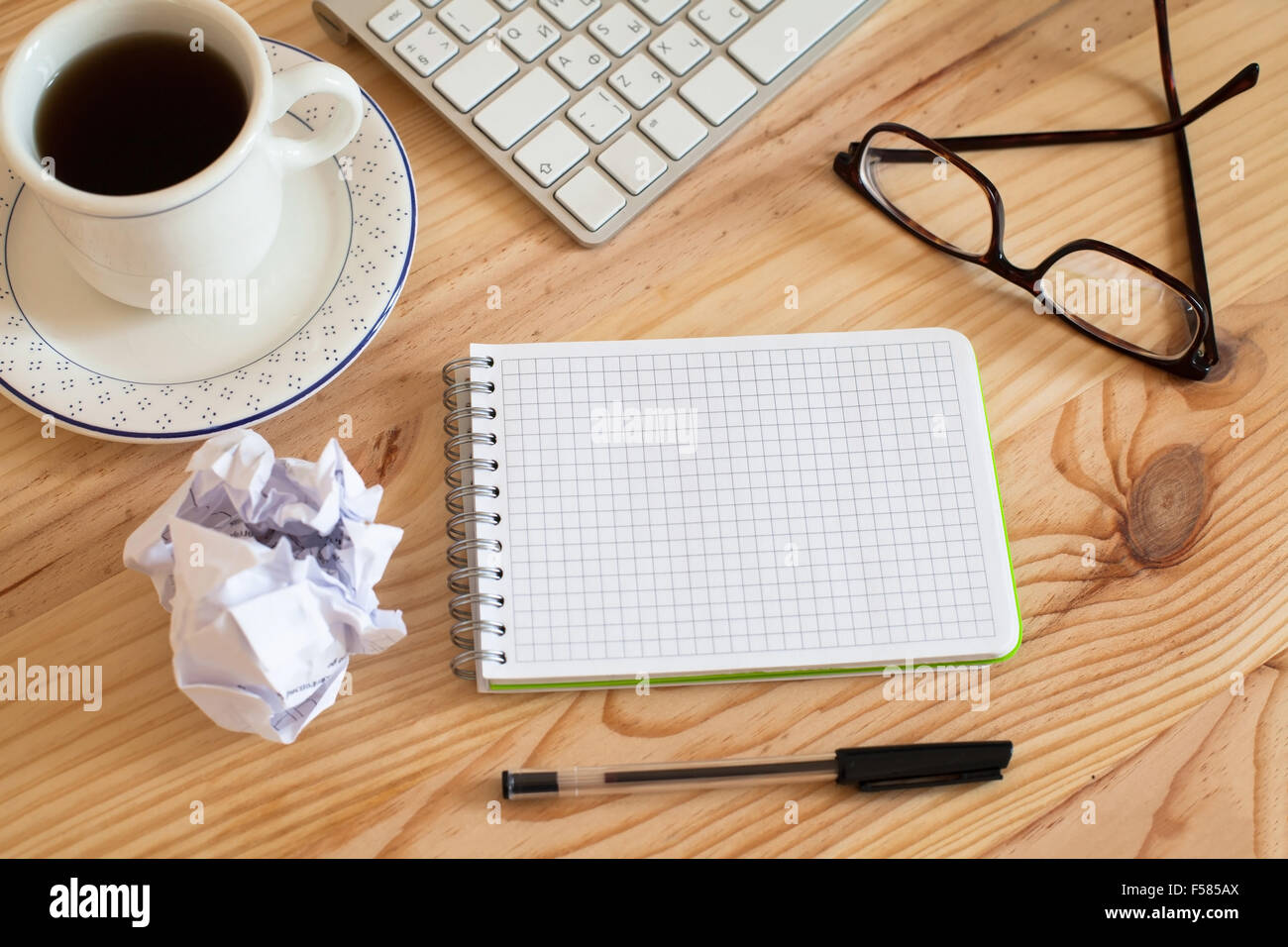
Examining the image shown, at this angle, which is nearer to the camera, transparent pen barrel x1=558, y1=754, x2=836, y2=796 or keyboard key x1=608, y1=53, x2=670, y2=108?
transparent pen barrel x1=558, y1=754, x2=836, y2=796

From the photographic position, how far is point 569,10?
2.39 ft

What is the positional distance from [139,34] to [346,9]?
0.17m

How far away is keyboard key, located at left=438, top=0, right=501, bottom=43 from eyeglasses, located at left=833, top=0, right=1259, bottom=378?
25cm

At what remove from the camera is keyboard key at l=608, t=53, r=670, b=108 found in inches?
28.1

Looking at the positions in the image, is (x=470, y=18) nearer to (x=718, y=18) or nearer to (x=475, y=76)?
(x=475, y=76)

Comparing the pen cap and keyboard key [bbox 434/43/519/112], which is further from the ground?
keyboard key [bbox 434/43/519/112]

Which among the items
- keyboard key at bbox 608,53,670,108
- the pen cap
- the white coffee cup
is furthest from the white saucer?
the pen cap

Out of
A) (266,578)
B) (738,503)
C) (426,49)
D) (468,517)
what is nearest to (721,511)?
(738,503)

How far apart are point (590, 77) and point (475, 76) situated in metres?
0.08

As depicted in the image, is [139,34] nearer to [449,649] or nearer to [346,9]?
[346,9]

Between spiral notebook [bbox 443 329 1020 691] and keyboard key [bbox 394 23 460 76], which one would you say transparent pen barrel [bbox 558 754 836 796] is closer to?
spiral notebook [bbox 443 329 1020 691]

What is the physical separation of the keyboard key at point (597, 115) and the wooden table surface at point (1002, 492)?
0.20ft

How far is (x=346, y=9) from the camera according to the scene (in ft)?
2.40
